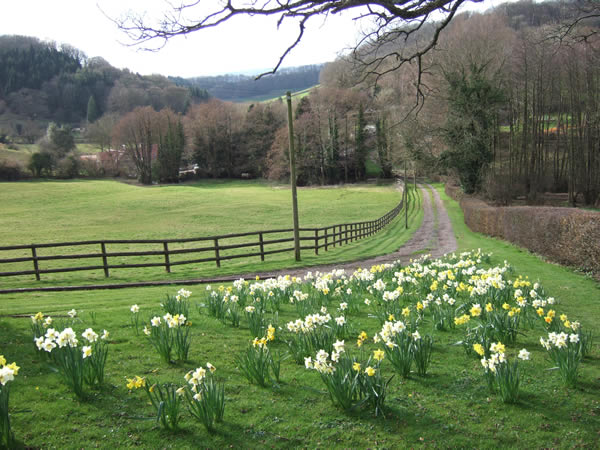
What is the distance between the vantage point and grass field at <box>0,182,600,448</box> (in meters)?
3.34

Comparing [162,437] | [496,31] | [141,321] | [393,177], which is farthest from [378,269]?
[393,177]

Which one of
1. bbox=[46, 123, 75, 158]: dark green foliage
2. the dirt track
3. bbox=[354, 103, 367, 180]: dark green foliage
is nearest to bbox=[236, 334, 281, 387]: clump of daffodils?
the dirt track

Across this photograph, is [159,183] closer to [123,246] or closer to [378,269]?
[123,246]

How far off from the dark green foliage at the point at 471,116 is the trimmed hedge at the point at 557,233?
62.2 feet

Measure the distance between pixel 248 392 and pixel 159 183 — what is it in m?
84.6

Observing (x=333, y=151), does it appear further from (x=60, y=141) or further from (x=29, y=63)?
(x=29, y=63)

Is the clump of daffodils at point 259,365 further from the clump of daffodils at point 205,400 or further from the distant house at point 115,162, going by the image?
the distant house at point 115,162

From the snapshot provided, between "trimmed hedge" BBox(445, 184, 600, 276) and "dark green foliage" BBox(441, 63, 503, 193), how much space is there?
1896 centimetres

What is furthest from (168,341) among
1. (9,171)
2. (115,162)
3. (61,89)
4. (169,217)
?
(61,89)

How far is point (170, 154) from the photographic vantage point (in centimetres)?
8394

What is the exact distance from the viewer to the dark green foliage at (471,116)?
124ft

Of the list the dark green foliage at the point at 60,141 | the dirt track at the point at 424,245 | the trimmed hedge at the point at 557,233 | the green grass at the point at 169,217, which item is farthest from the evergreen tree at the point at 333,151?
the trimmed hedge at the point at 557,233

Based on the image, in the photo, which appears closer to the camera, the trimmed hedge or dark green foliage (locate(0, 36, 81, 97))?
the trimmed hedge

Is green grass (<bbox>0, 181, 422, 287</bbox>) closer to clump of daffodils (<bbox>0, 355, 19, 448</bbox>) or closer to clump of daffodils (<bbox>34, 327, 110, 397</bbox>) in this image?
clump of daffodils (<bbox>34, 327, 110, 397</bbox>)
